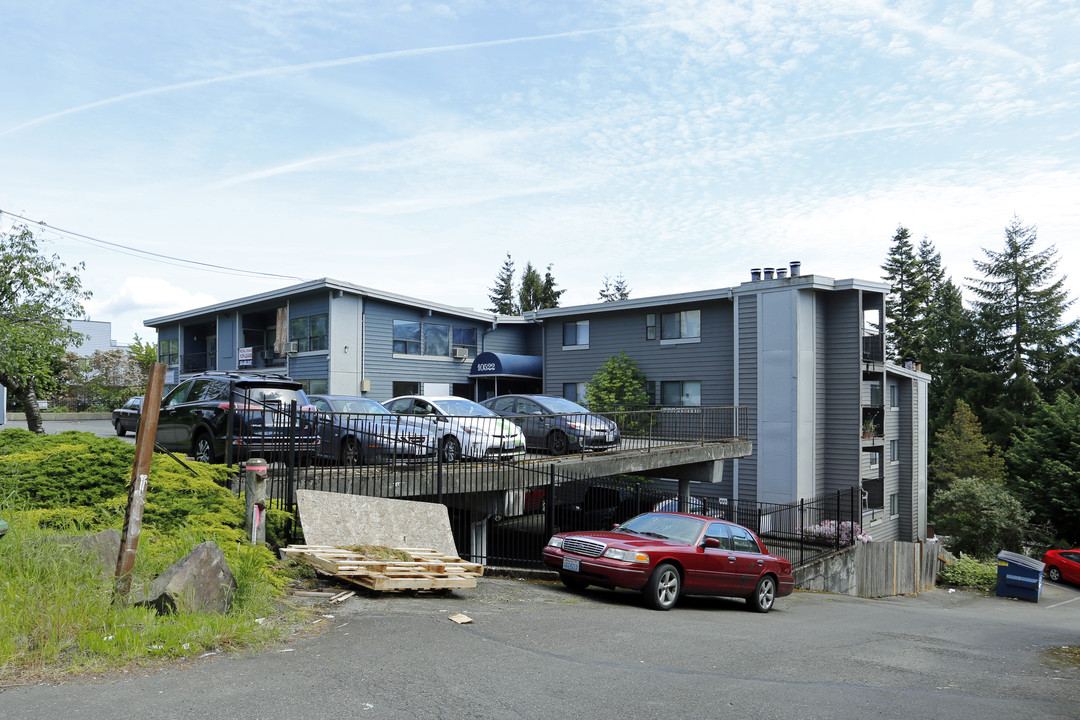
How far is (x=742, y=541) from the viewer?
506 inches

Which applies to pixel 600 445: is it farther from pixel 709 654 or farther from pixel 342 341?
pixel 342 341

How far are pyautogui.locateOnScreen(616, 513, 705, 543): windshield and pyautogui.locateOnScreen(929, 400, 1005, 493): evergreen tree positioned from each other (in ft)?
107

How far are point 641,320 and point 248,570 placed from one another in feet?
80.1

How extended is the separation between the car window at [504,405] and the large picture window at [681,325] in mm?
10814

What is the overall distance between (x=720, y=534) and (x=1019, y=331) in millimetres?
49767

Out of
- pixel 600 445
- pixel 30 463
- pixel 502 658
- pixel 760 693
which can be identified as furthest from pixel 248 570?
pixel 600 445

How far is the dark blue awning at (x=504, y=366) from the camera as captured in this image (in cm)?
3161

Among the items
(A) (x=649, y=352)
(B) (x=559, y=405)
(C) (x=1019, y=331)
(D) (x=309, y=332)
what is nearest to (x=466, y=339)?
(D) (x=309, y=332)

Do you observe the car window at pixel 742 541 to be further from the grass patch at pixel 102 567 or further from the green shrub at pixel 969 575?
the green shrub at pixel 969 575

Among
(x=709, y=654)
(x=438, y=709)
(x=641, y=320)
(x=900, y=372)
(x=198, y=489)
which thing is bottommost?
(x=709, y=654)

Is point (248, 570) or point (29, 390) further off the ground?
point (29, 390)

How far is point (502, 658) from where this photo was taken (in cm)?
629

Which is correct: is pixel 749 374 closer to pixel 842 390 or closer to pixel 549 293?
pixel 842 390

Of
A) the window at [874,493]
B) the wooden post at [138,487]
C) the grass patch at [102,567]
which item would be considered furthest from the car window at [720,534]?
the window at [874,493]
